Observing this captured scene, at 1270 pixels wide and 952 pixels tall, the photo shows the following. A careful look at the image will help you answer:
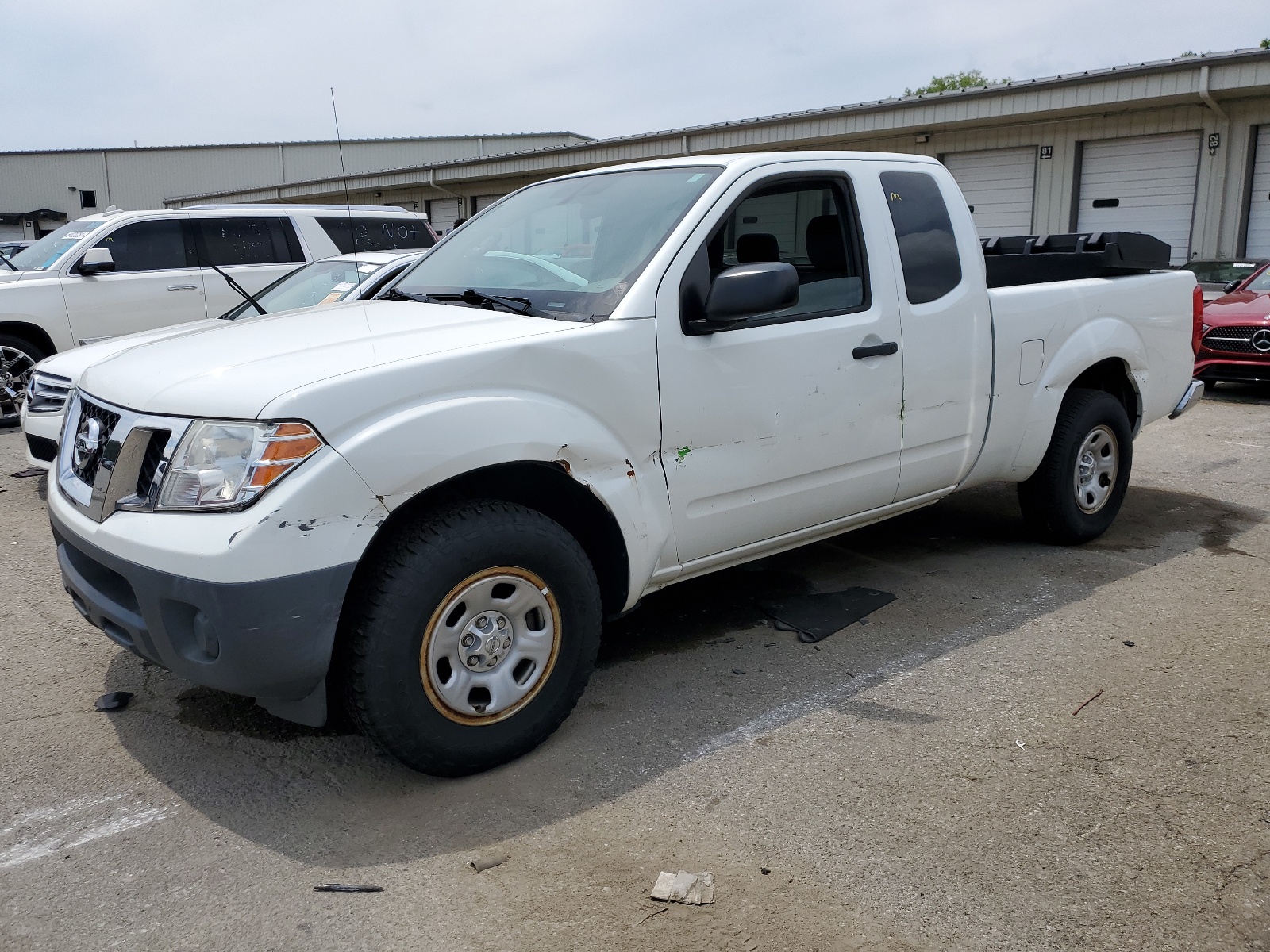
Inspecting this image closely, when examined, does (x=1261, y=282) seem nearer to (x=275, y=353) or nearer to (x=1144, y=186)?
(x=1144, y=186)

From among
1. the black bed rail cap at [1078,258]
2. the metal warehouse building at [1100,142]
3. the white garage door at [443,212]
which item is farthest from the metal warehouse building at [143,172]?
the black bed rail cap at [1078,258]

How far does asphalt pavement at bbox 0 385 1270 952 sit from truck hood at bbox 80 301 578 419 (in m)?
1.17

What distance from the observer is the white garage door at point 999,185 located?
16.9 m

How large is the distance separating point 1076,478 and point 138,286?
8.34 metres

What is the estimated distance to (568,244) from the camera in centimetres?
383

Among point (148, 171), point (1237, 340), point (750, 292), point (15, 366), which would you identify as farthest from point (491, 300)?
point (148, 171)

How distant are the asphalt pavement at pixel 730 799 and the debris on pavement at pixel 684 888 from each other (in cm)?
3

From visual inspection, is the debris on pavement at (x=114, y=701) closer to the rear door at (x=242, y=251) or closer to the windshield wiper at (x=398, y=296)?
the windshield wiper at (x=398, y=296)

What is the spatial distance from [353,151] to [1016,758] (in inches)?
1958

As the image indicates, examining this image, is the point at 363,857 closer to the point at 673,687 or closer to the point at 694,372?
the point at 673,687

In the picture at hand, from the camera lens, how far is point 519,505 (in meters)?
3.14

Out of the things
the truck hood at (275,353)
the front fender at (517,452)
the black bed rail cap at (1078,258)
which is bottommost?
the front fender at (517,452)

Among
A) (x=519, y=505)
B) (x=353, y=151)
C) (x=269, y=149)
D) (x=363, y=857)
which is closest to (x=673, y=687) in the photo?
(x=519, y=505)

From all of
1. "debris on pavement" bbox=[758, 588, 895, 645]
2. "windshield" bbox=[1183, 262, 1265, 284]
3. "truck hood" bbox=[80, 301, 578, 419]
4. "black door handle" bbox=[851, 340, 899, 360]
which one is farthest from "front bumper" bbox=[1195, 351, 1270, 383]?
"truck hood" bbox=[80, 301, 578, 419]
